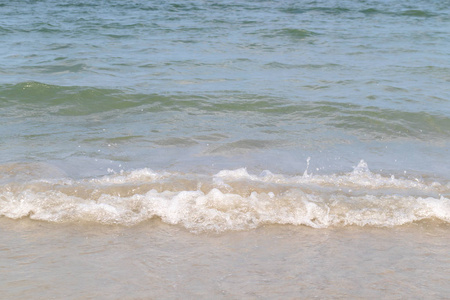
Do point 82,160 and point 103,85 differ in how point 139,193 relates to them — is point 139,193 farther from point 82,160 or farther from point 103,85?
point 103,85

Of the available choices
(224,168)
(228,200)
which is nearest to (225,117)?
(224,168)

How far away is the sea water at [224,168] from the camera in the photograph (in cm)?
310

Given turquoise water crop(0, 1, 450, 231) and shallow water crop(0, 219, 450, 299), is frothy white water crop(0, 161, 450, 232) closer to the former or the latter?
turquoise water crop(0, 1, 450, 231)

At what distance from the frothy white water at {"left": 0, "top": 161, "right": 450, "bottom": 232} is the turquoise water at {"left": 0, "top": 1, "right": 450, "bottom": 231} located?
0.01m

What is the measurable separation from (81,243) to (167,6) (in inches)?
488

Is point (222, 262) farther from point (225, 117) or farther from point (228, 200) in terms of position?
point (225, 117)

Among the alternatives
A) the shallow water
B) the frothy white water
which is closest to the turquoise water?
the frothy white water

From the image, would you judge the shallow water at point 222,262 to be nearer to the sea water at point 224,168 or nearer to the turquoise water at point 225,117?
the sea water at point 224,168

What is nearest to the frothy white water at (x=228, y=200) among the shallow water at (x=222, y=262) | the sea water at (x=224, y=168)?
the sea water at (x=224, y=168)

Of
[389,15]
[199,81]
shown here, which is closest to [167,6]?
[389,15]

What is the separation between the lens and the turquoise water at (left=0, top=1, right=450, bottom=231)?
13.5ft

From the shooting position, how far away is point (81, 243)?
3434 mm

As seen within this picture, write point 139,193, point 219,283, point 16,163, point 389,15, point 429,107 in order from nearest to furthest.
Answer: point 219,283 < point 139,193 < point 16,163 < point 429,107 < point 389,15

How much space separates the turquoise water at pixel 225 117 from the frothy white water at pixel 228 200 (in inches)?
0.6
